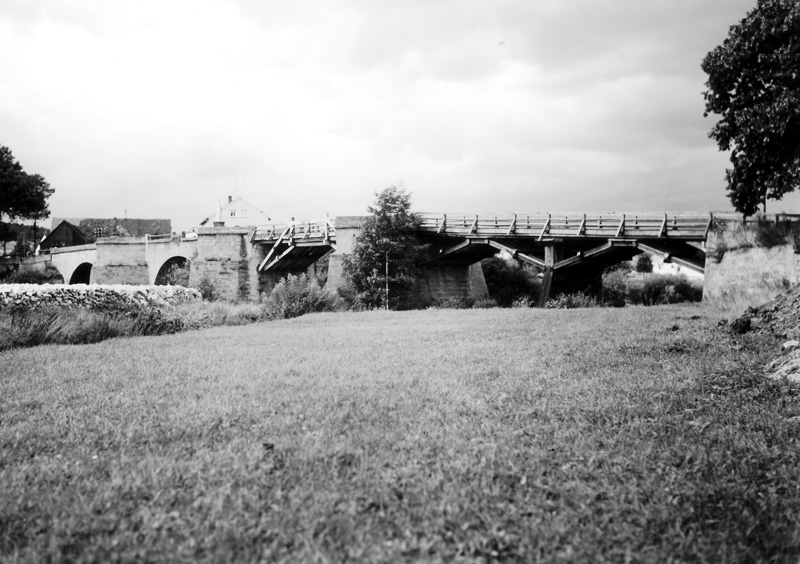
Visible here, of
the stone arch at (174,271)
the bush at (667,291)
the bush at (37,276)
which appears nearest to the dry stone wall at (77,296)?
the stone arch at (174,271)

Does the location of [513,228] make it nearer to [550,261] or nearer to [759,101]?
[550,261]

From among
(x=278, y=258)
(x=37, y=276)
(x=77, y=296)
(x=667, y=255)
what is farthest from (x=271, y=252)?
(x=37, y=276)

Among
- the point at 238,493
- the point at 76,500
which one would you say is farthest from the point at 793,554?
the point at 76,500

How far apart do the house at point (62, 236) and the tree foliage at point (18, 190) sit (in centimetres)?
1570

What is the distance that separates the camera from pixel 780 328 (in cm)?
1008

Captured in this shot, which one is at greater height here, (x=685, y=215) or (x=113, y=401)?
(x=685, y=215)

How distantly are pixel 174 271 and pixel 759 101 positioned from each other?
43834 mm

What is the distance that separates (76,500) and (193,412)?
204 cm

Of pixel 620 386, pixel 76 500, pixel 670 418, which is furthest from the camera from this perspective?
pixel 620 386

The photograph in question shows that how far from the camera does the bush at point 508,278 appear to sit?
41.1 metres

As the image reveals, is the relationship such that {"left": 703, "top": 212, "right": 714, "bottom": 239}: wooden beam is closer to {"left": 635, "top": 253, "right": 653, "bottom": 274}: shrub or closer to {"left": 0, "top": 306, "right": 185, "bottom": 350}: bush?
{"left": 0, "top": 306, "right": 185, "bottom": 350}: bush

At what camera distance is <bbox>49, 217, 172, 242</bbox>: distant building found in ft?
253

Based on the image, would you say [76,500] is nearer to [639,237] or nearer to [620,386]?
[620,386]

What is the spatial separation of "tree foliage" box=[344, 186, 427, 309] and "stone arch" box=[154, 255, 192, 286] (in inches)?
934
